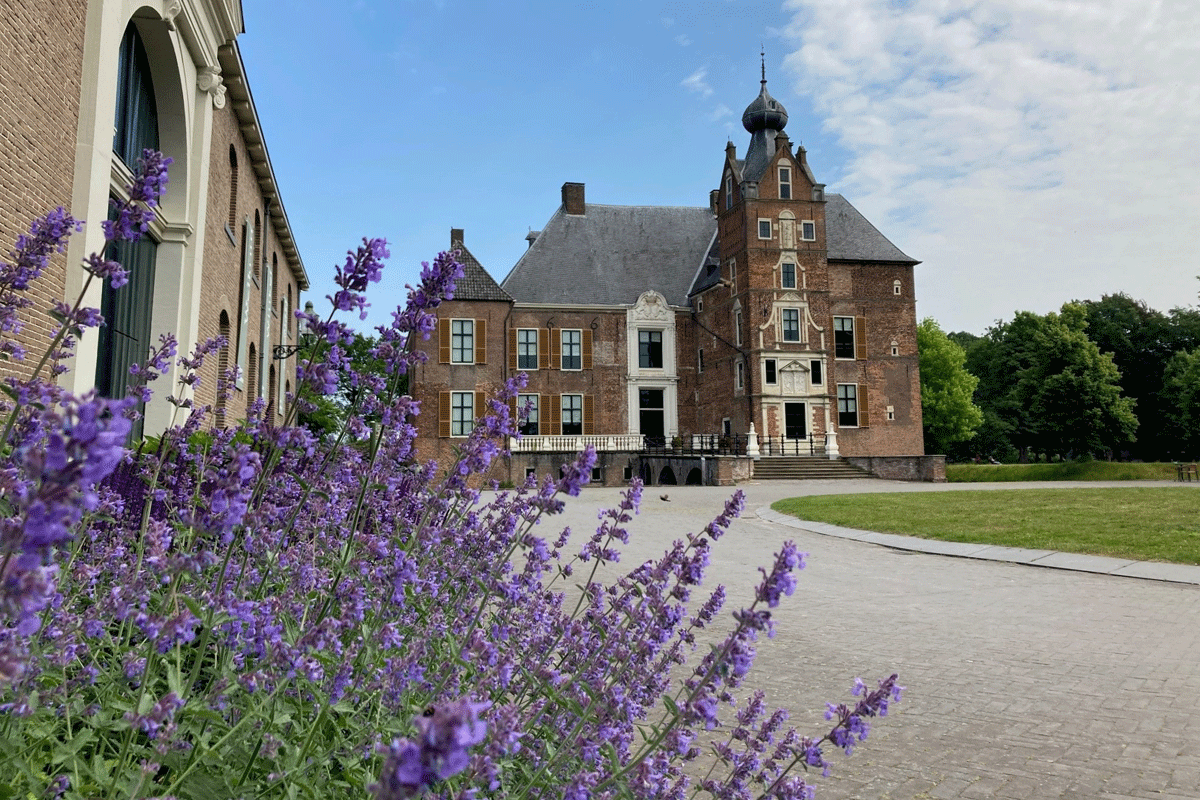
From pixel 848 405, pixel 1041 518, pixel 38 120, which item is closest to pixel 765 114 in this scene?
pixel 848 405

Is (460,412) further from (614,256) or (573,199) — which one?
(573,199)

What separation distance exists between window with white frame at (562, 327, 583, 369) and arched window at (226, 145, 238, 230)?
20.1 m

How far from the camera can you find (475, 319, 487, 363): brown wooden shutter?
3466 centimetres

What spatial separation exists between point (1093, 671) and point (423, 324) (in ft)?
17.5

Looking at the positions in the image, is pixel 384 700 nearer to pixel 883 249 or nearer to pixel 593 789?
pixel 593 789

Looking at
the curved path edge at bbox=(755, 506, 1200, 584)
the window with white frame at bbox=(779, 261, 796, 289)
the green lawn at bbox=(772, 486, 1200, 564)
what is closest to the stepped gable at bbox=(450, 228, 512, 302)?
the window with white frame at bbox=(779, 261, 796, 289)

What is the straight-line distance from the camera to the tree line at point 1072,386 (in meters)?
42.9

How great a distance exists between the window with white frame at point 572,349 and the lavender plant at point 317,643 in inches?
1291

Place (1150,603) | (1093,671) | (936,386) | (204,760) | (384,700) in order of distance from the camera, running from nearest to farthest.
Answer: (204,760), (384,700), (1093,671), (1150,603), (936,386)

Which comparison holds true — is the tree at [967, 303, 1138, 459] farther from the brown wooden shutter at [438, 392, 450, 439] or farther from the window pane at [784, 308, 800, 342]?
the brown wooden shutter at [438, 392, 450, 439]

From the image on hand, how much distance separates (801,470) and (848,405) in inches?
242

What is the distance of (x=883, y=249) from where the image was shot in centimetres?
3672

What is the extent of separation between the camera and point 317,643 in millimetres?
1793

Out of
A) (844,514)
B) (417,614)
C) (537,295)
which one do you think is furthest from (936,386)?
(417,614)
